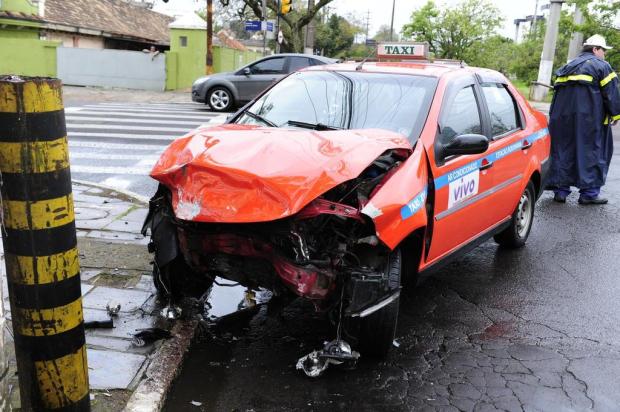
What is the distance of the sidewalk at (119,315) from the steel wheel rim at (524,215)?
3.57 metres

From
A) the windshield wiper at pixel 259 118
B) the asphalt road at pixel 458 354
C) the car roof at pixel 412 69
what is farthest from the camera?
the car roof at pixel 412 69

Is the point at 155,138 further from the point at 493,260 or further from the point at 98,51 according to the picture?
the point at 98,51

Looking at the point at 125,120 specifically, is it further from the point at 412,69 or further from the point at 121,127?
the point at 412,69

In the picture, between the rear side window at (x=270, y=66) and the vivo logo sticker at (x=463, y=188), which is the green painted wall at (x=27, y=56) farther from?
the vivo logo sticker at (x=463, y=188)

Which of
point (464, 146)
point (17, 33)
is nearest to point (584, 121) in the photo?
point (464, 146)

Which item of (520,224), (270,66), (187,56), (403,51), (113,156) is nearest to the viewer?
(403,51)

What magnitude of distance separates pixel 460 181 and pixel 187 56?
2216 centimetres

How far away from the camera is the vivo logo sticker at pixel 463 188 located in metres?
4.23

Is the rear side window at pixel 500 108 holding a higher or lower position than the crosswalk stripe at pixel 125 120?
higher

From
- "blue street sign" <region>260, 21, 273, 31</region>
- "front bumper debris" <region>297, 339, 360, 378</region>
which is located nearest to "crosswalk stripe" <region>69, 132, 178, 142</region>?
"front bumper debris" <region>297, 339, 360, 378</region>

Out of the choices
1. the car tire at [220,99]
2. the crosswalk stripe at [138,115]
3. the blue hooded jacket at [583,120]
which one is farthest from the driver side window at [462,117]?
the car tire at [220,99]

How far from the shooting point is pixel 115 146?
430 inches

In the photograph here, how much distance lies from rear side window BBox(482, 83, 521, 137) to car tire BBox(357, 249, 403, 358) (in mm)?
2026

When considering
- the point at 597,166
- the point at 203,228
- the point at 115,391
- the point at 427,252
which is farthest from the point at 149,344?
the point at 597,166
